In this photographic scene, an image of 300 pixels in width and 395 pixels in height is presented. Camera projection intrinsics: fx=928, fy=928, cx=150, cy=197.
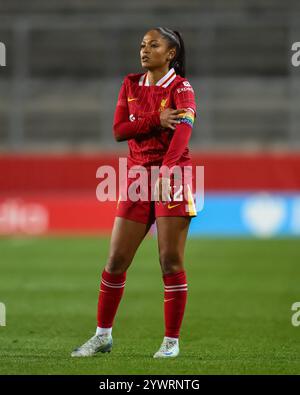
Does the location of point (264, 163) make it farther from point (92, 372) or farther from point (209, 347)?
point (92, 372)

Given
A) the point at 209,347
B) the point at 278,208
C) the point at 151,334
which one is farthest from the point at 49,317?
the point at 278,208

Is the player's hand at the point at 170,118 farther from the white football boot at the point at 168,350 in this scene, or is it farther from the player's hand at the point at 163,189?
the white football boot at the point at 168,350

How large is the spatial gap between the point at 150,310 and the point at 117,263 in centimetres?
320

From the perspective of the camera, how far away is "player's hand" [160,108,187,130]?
598 cm

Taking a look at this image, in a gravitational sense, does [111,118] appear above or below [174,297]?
above

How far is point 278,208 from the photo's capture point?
60.2 ft

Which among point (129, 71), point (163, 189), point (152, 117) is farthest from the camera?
point (129, 71)

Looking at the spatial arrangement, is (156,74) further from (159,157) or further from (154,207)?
(154,207)

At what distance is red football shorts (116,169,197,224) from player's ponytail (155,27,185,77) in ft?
2.69

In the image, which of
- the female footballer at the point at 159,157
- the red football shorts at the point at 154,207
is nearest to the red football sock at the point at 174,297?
the female footballer at the point at 159,157

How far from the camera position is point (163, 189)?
19.4ft

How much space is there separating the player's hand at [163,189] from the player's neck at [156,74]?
73 cm

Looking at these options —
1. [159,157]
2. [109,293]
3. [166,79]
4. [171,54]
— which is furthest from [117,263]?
[171,54]

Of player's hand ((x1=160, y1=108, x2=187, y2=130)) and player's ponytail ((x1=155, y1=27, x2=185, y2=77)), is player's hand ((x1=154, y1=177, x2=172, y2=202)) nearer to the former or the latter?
player's hand ((x1=160, y1=108, x2=187, y2=130))
